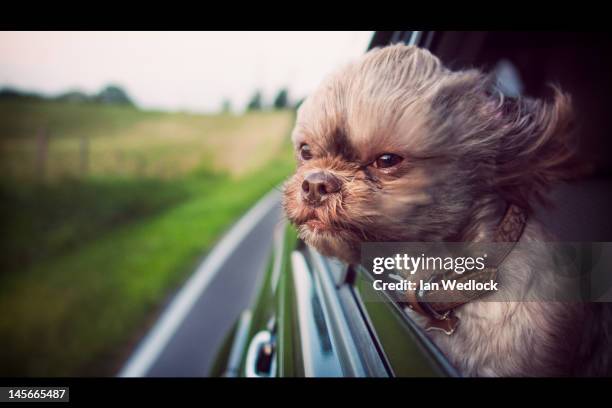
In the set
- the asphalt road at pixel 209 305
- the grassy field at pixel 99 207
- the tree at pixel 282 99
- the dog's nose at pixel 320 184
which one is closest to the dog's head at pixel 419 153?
the dog's nose at pixel 320 184

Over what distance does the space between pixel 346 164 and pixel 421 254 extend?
1.15ft

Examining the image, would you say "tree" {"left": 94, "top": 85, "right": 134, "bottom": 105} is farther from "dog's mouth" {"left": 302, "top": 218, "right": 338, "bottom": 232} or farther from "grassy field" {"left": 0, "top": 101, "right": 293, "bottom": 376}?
"dog's mouth" {"left": 302, "top": 218, "right": 338, "bottom": 232}

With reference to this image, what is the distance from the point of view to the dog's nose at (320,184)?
4.00 feet

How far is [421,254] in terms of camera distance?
135cm

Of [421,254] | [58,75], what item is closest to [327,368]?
[421,254]

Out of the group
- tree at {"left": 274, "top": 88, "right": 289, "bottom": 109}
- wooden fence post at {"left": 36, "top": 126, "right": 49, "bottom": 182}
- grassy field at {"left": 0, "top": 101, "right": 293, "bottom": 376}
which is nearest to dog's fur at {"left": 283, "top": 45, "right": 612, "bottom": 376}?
grassy field at {"left": 0, "top": 101, "right": 293, "bottom": 376}

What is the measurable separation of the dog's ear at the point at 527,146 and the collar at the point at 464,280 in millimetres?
60

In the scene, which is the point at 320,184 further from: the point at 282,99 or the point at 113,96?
the point at 113,96

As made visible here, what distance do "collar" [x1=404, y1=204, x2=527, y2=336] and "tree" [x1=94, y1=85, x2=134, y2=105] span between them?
1.65m

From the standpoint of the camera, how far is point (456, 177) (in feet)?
4.01

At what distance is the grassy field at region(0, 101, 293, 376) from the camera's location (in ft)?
7.43

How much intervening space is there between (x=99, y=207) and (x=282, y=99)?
1.80 meters

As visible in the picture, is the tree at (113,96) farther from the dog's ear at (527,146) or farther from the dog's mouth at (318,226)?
the dog's ear at (527,146)
